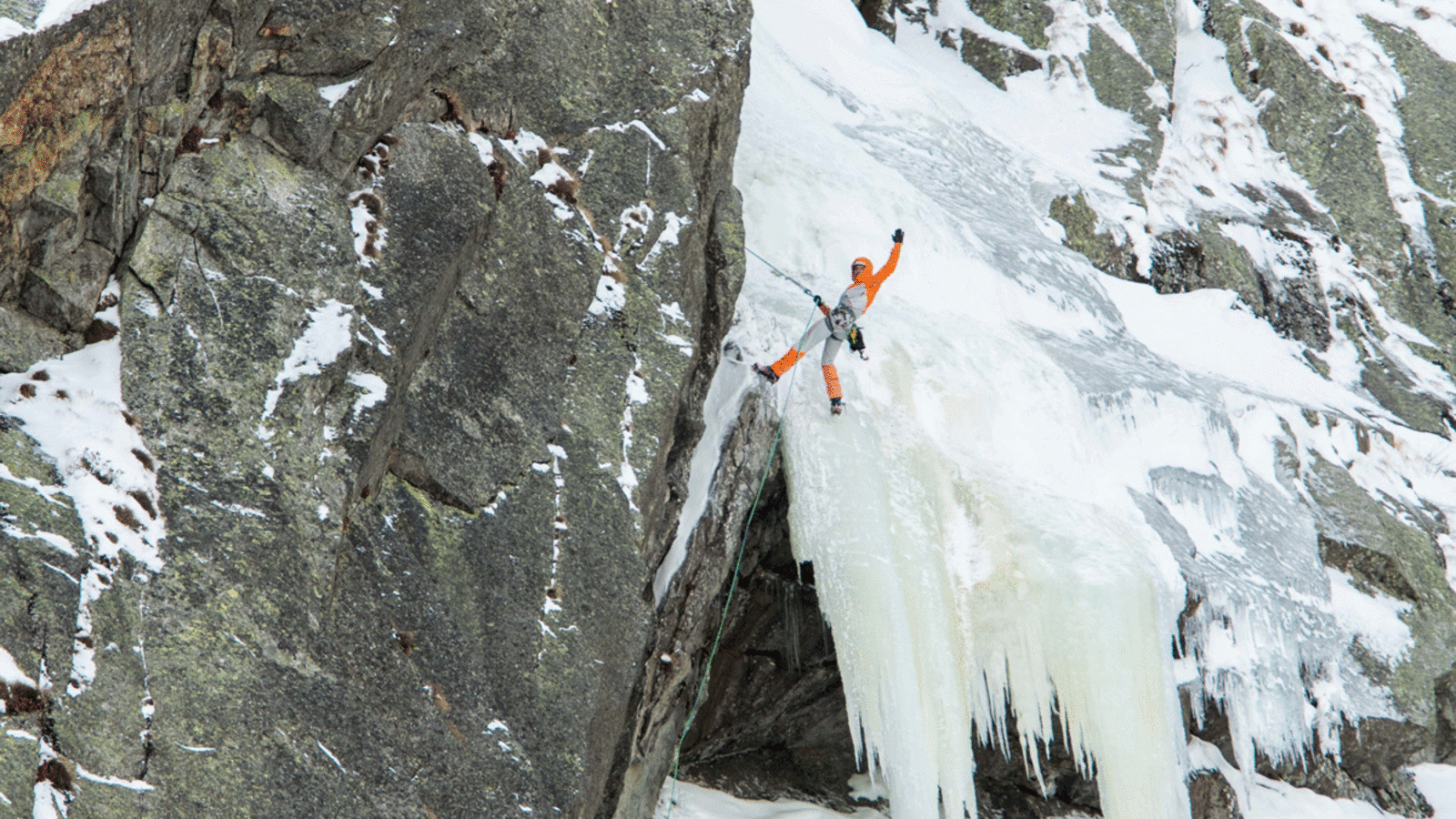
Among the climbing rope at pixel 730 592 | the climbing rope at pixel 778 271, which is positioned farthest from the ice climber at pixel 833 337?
the climbing rope at pixel 778 271

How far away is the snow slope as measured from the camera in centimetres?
809

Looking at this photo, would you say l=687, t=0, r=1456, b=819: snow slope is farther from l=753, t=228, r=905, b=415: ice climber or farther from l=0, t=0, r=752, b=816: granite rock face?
l=0, t=0, r=752, b=816: granite rock face

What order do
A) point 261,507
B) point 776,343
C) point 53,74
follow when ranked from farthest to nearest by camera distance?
1. point 776,343
2. point 261,507
3. point 53,74

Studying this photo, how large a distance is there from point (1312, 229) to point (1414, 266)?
5.26ft

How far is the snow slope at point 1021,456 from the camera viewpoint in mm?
8094

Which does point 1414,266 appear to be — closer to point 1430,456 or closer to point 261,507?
point 1430,456

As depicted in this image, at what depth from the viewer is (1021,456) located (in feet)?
30.5

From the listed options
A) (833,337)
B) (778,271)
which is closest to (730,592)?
(833,337)

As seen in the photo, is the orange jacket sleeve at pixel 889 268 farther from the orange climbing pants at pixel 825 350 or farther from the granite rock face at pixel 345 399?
the granite rock face at pixel 345 399

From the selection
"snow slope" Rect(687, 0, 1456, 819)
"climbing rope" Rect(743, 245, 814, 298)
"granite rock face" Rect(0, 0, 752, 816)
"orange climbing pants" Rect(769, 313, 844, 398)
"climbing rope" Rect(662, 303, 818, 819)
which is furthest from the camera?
"climbing rope" Rect(743, 245, 814, 298)

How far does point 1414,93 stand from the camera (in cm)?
1631

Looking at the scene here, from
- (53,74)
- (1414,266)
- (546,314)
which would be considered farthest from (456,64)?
(1414,266)

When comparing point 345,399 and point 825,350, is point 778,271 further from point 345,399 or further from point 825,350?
point 345,399

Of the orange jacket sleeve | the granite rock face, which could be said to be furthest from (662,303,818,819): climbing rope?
the orange jacket sleeve
